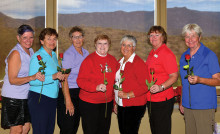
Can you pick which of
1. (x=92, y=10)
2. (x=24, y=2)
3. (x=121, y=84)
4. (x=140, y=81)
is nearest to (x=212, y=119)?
(x=140, y=81)

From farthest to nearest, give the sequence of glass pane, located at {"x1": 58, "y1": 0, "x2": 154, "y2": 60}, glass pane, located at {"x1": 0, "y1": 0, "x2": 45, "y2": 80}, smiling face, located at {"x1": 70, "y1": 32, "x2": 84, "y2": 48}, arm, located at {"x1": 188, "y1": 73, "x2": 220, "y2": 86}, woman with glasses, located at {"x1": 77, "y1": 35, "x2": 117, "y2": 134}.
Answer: glass pane, located at {"x1": 58, "y1": 0, "x2": 154, "y2": 60} → glass pane, located at {"x1": 0, "y1": 0, "x2": 45, "y2": 80} → smiling face, located at {"x1": 70, "y1": 32, "x2": 84, "y2": 48} → woman with glasses, located at {"x1": 77, "y1": 35, "x2": 117, "y2": 134} → arm, located at {"x1": 188, "y1": 73, "x2": 220, "y2": 86}

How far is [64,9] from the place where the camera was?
11.8 feet

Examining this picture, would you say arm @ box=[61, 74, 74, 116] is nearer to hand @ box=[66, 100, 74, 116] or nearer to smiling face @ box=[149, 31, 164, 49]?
hand @ box=[66, 100, 74, 116]

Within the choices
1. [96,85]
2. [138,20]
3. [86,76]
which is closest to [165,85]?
[96,85]

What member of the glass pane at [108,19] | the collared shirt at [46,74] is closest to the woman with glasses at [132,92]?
the collared shirt at [46,74]

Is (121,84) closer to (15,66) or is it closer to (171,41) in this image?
(15,66)

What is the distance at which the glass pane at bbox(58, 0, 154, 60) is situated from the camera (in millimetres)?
3635

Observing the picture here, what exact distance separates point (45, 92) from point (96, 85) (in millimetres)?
538

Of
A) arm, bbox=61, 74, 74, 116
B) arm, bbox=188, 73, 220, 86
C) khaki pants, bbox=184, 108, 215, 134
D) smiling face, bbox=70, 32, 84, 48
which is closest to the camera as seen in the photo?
arm, bbox=188, 73, 220, 86

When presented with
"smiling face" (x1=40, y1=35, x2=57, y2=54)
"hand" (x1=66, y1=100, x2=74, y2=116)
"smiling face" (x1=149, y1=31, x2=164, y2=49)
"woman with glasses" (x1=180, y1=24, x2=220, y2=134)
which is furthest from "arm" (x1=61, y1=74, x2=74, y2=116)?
"woman with glasses" (x1=180, y1=24, x2=220, y2=134)

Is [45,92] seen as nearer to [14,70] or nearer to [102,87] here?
[14,70]

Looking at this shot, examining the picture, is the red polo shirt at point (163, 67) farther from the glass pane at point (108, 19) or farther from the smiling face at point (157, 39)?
the glass pane at point (108, 19)

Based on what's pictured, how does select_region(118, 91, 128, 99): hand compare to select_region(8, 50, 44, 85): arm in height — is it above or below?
below

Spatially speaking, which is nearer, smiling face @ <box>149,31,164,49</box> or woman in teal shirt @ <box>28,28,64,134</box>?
woman in teal shirt @ <box>28,28,64,134</box>
